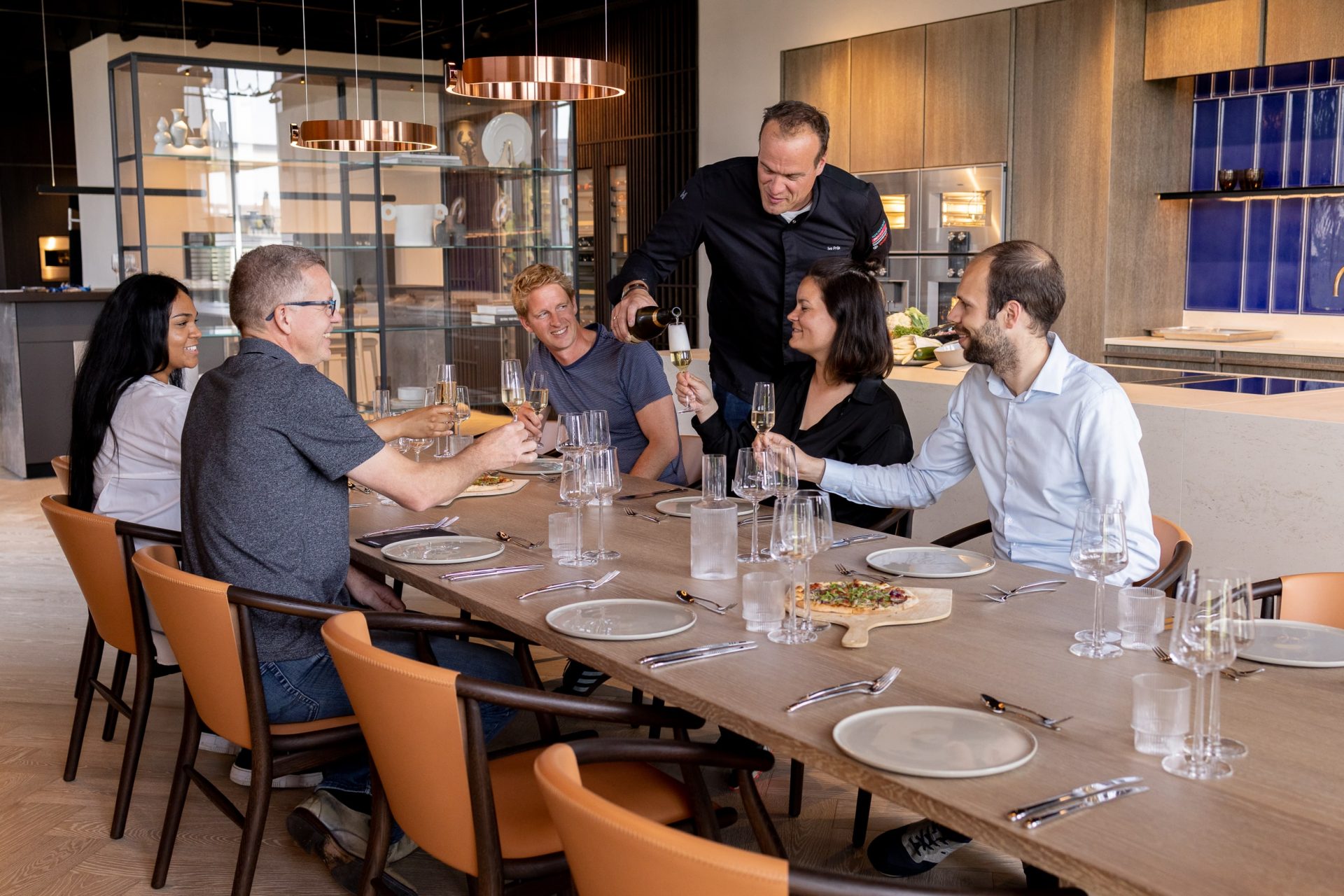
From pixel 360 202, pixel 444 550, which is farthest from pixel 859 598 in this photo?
pixel 360 202

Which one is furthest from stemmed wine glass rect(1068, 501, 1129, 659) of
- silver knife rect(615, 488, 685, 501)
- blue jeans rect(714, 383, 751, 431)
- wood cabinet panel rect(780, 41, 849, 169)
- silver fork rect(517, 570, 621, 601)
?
wood cabinet panel rect(780, 41, 849, 169)

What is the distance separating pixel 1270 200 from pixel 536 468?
16.0 feet

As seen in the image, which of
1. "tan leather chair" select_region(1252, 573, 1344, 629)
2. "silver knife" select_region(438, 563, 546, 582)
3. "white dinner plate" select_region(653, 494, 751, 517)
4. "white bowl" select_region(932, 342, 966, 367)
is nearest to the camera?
"tan leather chair" select_region(1252, 573, 1344, 629)

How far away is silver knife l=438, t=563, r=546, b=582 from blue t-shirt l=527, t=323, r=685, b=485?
1.34 metres

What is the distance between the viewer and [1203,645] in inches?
57.4

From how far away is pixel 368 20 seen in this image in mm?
11773

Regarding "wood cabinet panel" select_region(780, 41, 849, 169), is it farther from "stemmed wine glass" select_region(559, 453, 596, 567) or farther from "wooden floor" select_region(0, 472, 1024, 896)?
"stemmed wine glass" select_region(559, 453, 596, 567)

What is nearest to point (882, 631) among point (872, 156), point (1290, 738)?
point (1290, 738)

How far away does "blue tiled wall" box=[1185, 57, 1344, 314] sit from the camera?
6406 millimetres

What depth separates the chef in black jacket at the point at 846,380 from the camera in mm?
3322

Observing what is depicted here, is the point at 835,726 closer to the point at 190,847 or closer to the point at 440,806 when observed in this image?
the point at 440,806

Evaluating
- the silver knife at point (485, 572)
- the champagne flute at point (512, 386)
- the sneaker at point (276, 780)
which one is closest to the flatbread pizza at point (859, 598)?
the silver knife at point (485, 572)

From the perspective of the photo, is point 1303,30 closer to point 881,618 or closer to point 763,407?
point 763,407

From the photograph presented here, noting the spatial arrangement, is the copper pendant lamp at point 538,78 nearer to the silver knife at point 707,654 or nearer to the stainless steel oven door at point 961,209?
the silver knife at point 707,654
